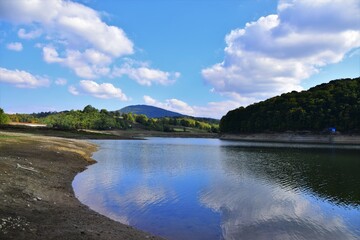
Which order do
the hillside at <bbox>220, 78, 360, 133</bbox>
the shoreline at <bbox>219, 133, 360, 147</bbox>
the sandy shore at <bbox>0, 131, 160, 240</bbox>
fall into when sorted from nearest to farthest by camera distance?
the sandy shore at <bbox>0, 131, 160, 240</bbox> → the shoreline at <bbox>219, 133, 360, 147</bbox> → the hillside at <bbox>220, 78, 360, 133</bbox>

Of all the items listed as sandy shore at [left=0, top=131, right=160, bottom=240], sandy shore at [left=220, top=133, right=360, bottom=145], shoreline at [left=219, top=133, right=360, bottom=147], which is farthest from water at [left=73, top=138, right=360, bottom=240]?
sandy shore at [left=220, top=133, right=360, bottom=145]

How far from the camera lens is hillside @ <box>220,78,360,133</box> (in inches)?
4695

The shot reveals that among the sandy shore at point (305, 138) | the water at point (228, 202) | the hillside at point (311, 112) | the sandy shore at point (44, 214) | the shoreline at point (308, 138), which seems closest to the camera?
the sandy shore at point (44, 214)

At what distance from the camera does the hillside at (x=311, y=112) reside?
11925cm

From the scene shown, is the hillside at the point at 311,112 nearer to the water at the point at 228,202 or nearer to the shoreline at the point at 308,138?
the shoreline at the point at 308,138

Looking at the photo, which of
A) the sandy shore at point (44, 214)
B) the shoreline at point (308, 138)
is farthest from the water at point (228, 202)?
the shoreline at point (308, 138)

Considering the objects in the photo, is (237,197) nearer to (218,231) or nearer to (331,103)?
(218,231)

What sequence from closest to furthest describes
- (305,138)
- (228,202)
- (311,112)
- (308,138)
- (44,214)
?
(44,214) < (228,202) < (308,138) < (305,138) < (311,112)

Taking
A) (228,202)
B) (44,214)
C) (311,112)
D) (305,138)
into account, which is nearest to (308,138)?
(305,138)

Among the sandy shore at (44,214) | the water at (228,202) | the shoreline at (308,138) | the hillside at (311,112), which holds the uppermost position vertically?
the hillside at (311,112)

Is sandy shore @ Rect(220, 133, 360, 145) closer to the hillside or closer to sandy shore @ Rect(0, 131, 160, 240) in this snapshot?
the hillside

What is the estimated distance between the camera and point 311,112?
13212 centimetres

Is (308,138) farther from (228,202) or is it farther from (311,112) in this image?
(228,202)

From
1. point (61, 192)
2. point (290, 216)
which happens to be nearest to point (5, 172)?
→ point (61, 192)
